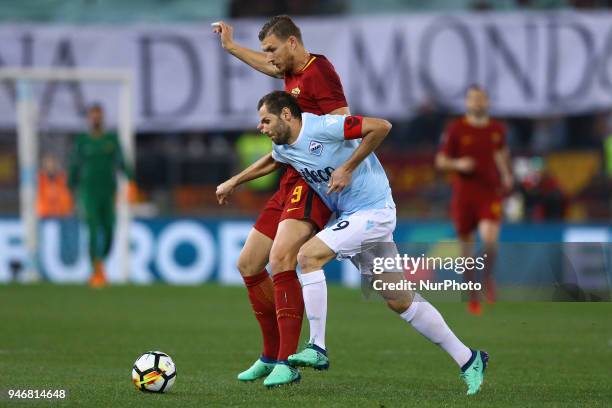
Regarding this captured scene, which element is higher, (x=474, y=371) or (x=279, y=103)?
(x=279, y=103)

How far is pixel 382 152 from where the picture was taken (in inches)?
763

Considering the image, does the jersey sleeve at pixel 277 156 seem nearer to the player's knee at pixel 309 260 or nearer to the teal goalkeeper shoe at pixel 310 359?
the player's knee at pixel 309 260

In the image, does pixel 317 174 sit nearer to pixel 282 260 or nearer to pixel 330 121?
pixel 330 121

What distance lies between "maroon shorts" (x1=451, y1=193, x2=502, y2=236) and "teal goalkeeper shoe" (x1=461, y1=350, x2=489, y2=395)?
6.52m

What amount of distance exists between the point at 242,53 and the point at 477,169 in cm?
590

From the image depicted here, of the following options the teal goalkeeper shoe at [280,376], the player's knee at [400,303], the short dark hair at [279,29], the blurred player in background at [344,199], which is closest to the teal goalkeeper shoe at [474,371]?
the blurred player in background at [344,199]

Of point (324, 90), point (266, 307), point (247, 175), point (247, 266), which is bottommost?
point (266, 307)

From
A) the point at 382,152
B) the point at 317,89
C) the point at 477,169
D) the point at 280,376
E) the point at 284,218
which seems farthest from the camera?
the point at 382,152

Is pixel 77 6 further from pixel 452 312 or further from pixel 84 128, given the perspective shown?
pixel 452 312

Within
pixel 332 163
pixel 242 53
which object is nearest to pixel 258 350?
pixel 242 53

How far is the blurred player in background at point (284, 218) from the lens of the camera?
771 cm

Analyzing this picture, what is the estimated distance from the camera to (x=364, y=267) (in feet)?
24.8

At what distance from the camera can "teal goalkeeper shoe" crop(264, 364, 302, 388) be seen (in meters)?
7.39

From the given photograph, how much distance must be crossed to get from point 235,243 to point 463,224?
5.31 meters
